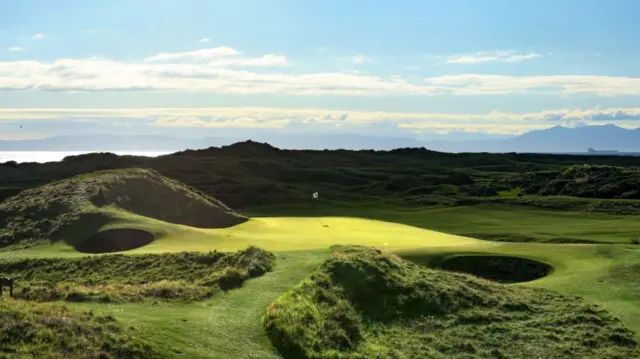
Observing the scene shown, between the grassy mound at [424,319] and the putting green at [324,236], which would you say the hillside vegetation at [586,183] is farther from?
the grassy mound at [424,319]

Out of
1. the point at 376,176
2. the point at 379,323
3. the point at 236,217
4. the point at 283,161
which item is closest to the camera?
the point at 379,323

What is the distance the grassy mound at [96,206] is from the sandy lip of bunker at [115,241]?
97cm

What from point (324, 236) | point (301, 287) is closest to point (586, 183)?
point (324, 236)

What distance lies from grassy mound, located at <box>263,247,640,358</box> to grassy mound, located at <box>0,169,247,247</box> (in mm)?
19556

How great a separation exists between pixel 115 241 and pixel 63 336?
2155 cm

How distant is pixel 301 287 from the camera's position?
21.9m

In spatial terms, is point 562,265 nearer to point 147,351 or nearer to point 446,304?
point 446,304

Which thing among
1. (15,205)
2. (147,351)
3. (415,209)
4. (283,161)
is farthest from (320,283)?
(283,161)

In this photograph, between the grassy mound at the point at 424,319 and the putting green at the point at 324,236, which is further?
the putting green at the point at 324,236

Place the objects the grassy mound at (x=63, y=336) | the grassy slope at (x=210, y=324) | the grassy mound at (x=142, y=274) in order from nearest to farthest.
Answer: the grassy mound at (x=63, y=336) → the grassy slope at (x=210, y=324) → the grassy mound at (x=142, y=274)

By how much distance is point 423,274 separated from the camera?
25750 mm

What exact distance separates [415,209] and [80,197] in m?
41.5

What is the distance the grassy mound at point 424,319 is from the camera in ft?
60.0

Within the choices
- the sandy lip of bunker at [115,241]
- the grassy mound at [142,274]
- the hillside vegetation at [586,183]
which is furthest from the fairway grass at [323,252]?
the hillside vegetation at [586,183]
